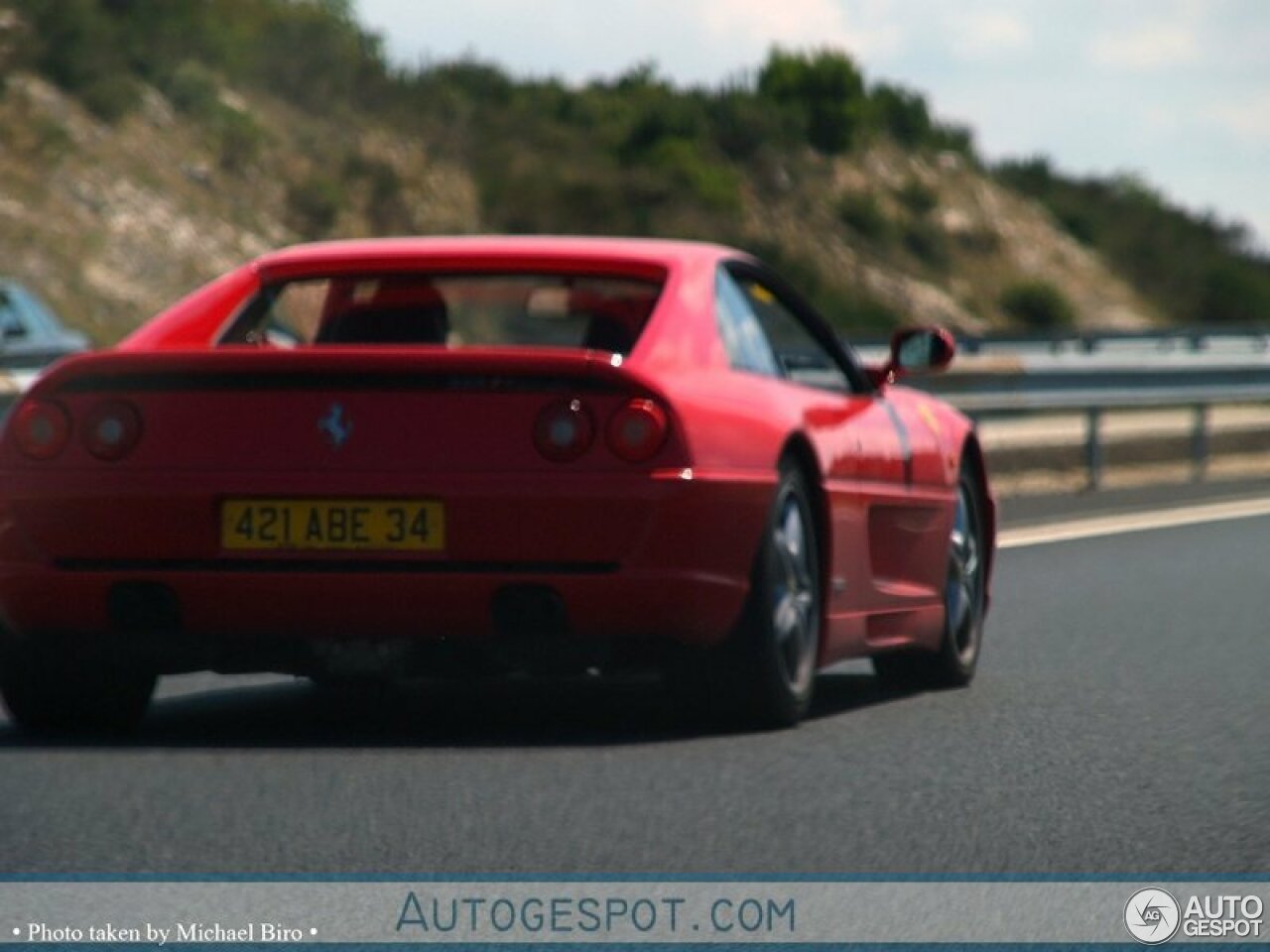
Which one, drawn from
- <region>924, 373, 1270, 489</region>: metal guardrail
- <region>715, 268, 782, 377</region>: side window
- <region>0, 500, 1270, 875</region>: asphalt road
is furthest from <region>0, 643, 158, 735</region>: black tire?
<region>924, 373, 1270, 489</region>: metal guardrail

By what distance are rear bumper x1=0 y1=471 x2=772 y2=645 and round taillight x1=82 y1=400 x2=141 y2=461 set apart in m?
0.10

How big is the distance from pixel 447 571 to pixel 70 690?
1166 mm

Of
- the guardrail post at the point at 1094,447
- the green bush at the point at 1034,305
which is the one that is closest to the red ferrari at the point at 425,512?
the guardrail post at the point at 1094,447

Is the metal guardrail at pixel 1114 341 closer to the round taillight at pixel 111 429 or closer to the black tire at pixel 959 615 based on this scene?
the black tire at pixel 959 615

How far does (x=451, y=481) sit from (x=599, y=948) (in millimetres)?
2547

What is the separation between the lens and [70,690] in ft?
27.3

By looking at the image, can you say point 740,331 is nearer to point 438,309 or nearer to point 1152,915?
point 438,309

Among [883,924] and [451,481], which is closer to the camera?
[883,924]

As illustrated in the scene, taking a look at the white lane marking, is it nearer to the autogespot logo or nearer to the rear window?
the rear window

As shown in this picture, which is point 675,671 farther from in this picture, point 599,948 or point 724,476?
point 599,948

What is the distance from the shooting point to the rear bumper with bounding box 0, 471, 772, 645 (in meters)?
7.77

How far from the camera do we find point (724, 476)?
7.91m

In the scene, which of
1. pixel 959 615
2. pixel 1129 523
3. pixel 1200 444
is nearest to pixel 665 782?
pixel 959 615

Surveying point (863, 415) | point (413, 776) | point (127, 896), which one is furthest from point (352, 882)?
point (863, 415)
